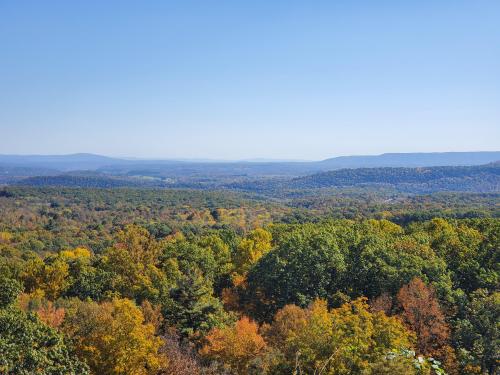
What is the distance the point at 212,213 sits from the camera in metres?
184

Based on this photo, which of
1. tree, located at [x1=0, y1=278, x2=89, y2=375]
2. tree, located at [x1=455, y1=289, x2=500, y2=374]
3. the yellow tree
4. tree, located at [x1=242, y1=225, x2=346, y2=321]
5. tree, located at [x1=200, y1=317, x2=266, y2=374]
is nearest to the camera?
tree, located at [x1=0, y1=278, x2=89, y2=375]

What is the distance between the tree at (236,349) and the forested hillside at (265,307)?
3.3 inches

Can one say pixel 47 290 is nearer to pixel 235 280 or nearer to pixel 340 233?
pixel 235 280

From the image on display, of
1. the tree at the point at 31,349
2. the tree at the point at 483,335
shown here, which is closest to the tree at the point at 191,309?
the tree at the point at 31,349

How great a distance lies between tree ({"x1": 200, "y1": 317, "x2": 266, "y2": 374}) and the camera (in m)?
28.8

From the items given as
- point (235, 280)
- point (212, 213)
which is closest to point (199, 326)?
point (235, 280)

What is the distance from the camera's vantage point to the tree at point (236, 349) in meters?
28.8

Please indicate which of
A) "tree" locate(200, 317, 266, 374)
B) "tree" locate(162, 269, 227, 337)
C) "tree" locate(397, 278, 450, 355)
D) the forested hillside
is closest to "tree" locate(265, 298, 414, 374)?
the forested hillside

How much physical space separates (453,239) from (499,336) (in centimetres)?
2203

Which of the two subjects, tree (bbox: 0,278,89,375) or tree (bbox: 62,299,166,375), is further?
tree (bbox: 62,299,166,375)

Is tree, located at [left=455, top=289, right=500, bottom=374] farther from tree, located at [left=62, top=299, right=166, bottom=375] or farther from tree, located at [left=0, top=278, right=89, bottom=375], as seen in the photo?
tree, located at [left=0, top=278, right=89, bottom=375]

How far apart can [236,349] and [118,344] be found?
7.99m

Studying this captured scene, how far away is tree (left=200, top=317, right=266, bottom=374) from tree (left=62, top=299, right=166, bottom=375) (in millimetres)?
3577

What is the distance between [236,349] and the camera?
2877 cm
